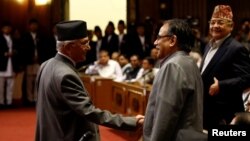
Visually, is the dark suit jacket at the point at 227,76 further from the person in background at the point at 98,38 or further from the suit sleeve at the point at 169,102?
the person in background at the point at 98,38

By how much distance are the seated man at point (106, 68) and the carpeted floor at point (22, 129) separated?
4.74ft

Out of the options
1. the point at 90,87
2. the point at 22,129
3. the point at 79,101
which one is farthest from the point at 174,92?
the point at 90,87

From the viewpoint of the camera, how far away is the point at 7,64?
33.6ft

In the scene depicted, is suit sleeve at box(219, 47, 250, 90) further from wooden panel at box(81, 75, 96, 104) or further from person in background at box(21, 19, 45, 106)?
person in background at box(21, 19, 45, 106)

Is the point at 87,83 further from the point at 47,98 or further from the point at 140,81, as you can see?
the point at 47,98

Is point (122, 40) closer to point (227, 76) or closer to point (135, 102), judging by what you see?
point (135, 102)

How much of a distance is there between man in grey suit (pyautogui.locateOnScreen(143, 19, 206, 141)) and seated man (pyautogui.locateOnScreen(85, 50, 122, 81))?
20.9 feet

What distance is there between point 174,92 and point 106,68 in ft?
22.6

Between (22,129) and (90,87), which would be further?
(90,87)

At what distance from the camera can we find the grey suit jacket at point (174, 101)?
265 centimetres

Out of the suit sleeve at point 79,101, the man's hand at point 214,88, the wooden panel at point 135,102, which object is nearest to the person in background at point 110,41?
the wooden panel at point 135,102

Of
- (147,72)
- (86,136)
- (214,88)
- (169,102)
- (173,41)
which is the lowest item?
(147,72)

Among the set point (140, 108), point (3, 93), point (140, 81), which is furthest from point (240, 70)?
point (3, 93)

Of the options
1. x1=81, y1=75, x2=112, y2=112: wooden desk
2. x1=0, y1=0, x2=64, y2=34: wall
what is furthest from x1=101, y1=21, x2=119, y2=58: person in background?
x1=0, y1=0, x2=64, y2=34: wall
